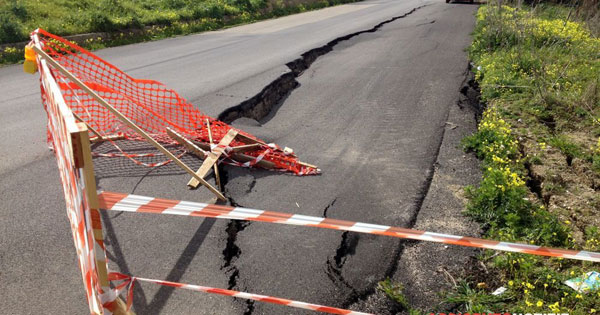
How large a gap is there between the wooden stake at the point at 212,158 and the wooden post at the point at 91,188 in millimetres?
2326

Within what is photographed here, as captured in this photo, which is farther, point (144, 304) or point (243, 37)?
point (243, 37)

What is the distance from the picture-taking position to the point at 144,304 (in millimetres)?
2791

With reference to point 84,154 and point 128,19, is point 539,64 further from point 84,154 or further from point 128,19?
point 128,19

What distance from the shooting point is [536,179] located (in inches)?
174

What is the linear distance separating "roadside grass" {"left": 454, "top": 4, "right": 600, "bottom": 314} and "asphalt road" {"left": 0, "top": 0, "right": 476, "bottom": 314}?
646mm

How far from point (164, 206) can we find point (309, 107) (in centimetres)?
463

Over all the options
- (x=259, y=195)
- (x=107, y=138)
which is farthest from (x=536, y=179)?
(x=107, y=138)

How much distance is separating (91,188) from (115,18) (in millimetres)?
14017

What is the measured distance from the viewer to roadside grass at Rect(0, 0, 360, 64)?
11602mm

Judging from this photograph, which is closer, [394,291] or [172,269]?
[394,291]

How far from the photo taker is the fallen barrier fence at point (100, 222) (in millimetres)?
1815

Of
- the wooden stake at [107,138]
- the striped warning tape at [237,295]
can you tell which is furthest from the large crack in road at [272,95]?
the striped warning tape at [237,295]

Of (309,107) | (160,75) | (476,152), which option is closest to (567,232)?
(476,152)

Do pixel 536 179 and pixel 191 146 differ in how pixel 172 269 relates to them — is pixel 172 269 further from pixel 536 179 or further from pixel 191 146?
pixel 536 179
